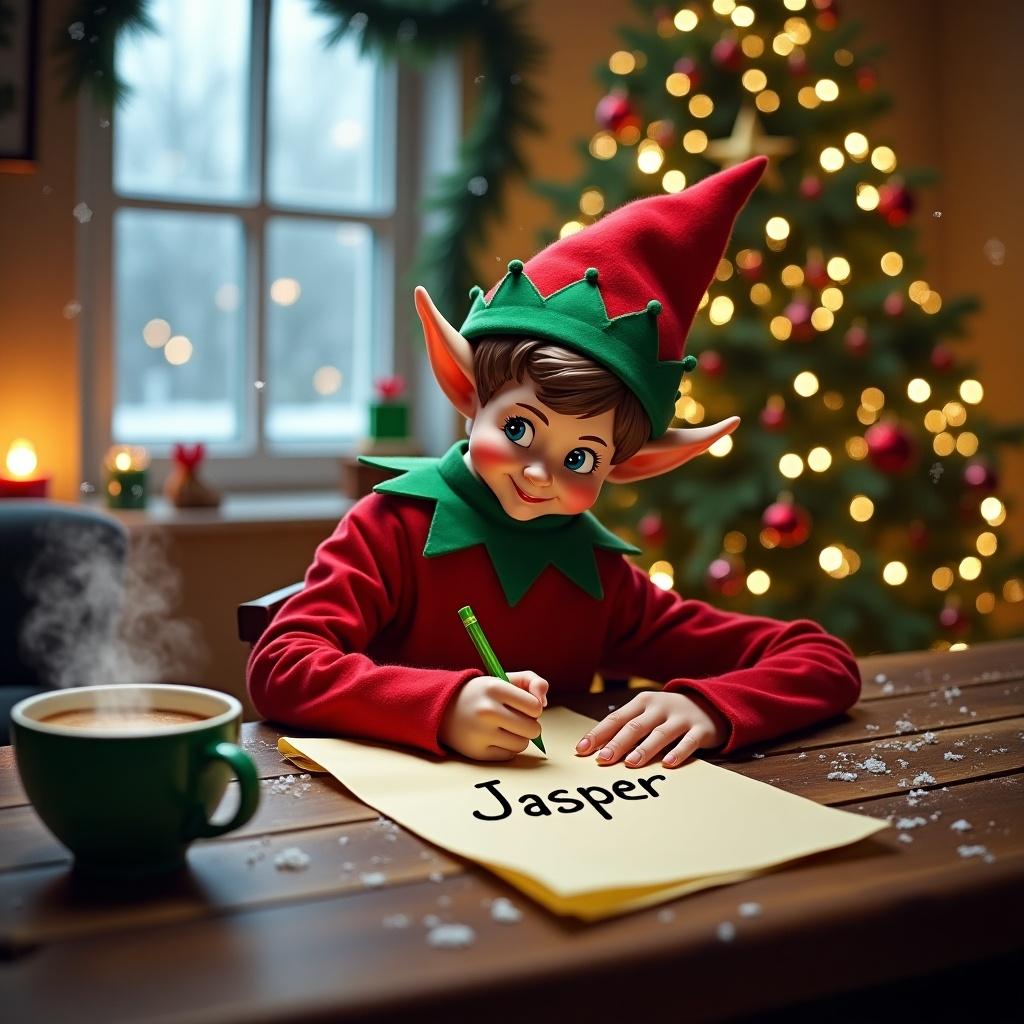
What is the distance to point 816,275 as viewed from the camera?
8.64 ft

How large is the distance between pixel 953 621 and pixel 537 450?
1906 mm

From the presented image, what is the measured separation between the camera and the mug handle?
2.27 ft

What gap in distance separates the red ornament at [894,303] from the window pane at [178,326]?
5.04ft

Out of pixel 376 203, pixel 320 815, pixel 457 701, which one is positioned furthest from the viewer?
pixel 376 203

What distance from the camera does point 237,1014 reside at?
1.76 feet

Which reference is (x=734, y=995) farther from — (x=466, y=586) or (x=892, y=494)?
(x=892, y=494)

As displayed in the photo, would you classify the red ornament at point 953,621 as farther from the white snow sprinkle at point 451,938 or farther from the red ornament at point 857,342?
the white snow sprinkle at point 451,938

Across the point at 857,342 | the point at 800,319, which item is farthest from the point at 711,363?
the point at 857,342

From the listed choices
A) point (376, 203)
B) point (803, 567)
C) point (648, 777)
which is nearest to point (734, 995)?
point (648, 777)

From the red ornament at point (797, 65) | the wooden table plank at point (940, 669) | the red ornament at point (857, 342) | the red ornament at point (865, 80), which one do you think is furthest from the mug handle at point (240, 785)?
the red ornament at point (865, 80)

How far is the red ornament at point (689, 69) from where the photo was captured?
8.68 ft

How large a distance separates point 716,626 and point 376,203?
2278 millimetres

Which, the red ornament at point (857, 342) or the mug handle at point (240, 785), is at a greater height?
the red ornament at point (857, 342)

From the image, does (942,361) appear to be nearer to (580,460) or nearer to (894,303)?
(894,303)
